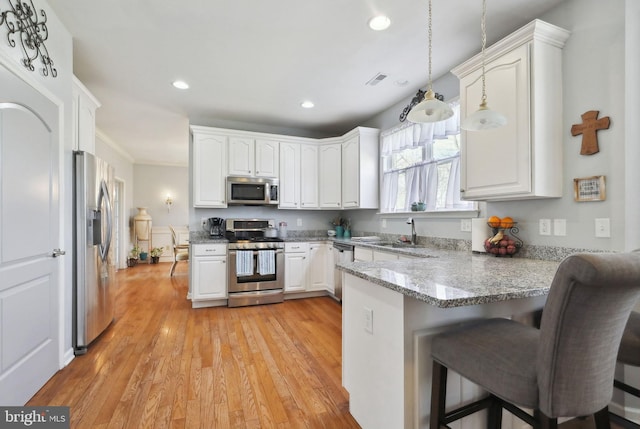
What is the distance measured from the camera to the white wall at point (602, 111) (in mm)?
1642

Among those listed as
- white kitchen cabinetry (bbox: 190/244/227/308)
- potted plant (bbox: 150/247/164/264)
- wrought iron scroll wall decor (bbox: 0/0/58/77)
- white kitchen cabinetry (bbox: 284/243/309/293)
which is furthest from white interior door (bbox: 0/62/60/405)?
potted plant (bbox: 150/247/164/264)

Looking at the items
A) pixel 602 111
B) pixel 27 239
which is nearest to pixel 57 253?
pixel 27 239

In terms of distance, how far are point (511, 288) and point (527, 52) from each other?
1.59 m

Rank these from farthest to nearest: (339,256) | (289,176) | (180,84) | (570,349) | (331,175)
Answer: (331,175) → (289,176) → (339,256) → (180,84) → (570,349)

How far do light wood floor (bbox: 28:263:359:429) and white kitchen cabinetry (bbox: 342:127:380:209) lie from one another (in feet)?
5.44

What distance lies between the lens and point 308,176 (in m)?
4.57

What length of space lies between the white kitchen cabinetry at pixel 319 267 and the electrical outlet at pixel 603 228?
299 cm

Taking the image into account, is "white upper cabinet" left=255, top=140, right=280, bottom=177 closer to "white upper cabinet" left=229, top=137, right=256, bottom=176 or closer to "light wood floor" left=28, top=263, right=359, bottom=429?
"white upper cabinet" left=229, top=137, right=256, bottom=176

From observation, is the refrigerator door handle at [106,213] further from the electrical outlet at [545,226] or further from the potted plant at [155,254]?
the potted plant at [155,254]

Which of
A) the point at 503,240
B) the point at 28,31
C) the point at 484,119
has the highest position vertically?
the point at 28,31

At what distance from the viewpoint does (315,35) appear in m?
2.37

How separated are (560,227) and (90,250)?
3.69m

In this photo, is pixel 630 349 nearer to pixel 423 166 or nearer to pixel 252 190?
pixel 423 166

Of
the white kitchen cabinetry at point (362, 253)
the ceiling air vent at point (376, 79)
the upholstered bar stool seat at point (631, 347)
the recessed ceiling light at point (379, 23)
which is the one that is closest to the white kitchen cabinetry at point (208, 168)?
the white kitchen cabinetry at point (362, 253)
